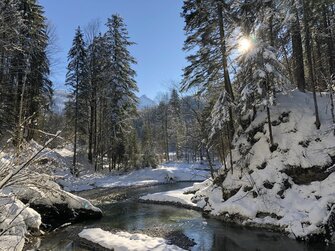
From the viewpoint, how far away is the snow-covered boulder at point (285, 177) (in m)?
12.4

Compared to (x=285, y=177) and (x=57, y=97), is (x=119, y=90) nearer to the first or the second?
(x=57, y=97)

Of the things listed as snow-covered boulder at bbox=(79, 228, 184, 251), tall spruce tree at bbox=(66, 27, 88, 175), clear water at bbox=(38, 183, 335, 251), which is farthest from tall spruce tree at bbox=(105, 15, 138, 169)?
snow-covered boulder at bbox=(79, 228, 184, 251)

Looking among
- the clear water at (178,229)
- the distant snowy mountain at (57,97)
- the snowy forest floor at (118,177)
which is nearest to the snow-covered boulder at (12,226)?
the clear water at (178,229)

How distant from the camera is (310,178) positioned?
14125 millimetres

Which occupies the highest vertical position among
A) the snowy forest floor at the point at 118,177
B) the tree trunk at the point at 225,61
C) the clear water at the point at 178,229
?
the tree trunk at the point at 225,61

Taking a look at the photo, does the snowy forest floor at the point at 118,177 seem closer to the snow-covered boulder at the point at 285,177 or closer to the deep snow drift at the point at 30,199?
the snow-covered boulder at the point at 285,177

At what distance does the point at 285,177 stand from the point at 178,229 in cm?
510

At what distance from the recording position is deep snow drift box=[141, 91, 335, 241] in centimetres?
1243

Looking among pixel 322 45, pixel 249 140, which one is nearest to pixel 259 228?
pixel 249 140

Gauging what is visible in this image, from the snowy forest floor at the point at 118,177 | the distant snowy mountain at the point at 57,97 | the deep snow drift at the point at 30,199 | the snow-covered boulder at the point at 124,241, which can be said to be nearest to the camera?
the deep snow drift at the point at 30,199

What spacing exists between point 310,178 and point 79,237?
9320mm

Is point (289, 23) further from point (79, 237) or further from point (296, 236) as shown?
point (79, 237)

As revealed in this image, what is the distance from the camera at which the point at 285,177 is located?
588 inches

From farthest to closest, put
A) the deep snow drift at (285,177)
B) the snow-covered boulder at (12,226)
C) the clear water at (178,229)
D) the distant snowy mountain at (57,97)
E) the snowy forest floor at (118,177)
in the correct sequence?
the distant snowy mountain at (57,97) < the snowy forest floor at (118,177) < the deep snow drift at (285,177) < the clear water at (178,229) < the snow-covered boulder at (12,226)
